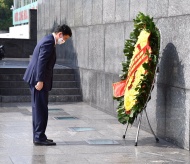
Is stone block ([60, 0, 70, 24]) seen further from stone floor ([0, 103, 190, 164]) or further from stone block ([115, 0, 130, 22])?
stone floor ([0, 103, 190, 164])

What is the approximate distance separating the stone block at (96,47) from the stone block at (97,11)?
149 mm

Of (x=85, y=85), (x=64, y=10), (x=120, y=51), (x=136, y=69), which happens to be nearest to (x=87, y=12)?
(x=85, y=85)

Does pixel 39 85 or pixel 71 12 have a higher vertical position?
pixel 71 12

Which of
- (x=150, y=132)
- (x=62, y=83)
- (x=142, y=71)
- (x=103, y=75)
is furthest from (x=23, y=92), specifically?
(x=142, y=71)

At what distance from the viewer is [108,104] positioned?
1432cm

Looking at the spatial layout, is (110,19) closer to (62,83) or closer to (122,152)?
(62,83)

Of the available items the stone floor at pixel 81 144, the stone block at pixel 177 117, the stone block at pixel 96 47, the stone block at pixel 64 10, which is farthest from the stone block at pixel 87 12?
the stone block at pixel 177 117

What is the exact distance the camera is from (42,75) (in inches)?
385

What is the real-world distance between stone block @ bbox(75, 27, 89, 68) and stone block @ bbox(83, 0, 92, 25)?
8.1 inches

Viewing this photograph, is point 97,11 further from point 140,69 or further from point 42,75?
point 42,75

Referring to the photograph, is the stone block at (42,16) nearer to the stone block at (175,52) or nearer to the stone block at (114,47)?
the stone block at (114,47)

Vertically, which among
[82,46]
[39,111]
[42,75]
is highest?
[82,46]

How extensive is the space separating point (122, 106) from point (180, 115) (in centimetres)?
107

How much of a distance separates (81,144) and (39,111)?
2.82ft
